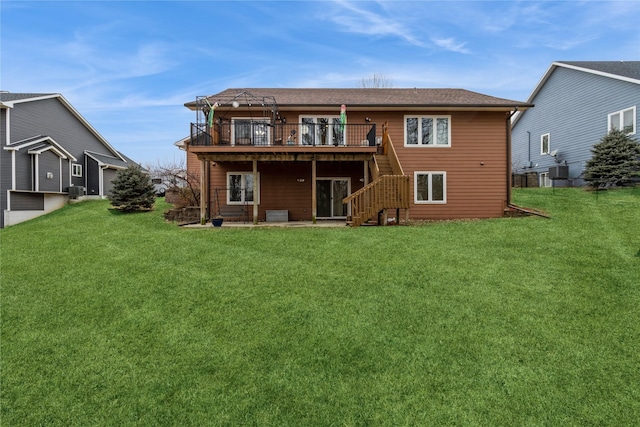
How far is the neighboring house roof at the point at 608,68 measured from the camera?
48.6ft

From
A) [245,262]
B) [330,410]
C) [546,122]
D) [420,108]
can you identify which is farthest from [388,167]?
[546,122]

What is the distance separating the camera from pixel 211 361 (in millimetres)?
3822

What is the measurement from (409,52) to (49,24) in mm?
19551

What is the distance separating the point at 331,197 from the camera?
14.2m

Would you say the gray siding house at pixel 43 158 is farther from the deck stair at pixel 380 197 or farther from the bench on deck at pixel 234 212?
the deck stair at pixel 380 197

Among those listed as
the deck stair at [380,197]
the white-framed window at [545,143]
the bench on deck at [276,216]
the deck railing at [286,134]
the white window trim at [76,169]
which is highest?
the white-framed window at [545,143]

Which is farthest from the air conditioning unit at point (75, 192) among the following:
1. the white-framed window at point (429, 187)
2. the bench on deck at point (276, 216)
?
the white-framed window at point (429, 187)

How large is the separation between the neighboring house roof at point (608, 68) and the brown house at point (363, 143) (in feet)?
21.0

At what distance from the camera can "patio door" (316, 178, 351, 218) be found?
14117 mm

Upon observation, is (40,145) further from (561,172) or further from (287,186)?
(561,172)

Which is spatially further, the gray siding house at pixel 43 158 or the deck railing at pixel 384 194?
the gray siding house at pixel 43 158

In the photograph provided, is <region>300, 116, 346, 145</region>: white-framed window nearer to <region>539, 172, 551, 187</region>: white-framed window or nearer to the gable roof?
the gable roof

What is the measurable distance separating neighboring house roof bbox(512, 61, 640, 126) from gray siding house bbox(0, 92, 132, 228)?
95.4ft

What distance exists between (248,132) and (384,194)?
6.38 meters
